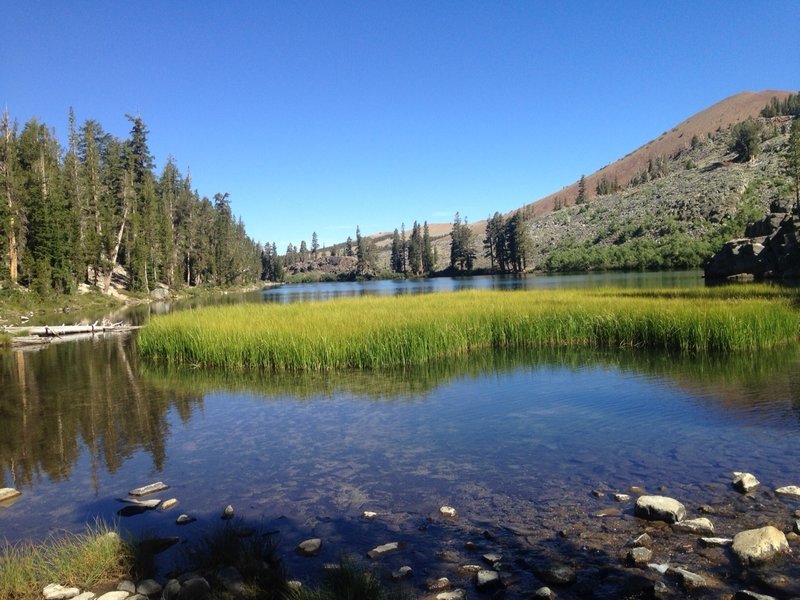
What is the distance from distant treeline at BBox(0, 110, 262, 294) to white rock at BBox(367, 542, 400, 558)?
53.8m

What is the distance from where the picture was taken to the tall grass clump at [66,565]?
605 centimetres

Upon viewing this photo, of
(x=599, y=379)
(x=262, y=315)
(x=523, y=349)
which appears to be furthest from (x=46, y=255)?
(x=599, y=379)

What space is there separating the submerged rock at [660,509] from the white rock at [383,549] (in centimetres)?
337

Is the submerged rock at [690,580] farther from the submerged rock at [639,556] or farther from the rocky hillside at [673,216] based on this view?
the rocky hillside at [673,216]

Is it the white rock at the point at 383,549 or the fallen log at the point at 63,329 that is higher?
the fallen log at the point at 63,329

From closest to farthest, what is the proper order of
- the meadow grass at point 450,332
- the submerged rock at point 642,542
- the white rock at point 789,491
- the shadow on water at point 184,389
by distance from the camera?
1. the submerged rock at point 642,542
2. the white rock at point 789,491
3. the shadow on water at point 184,389
4. the meadow grass at point 450,332

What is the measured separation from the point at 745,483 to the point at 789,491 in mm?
548

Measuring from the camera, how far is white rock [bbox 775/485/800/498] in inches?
322

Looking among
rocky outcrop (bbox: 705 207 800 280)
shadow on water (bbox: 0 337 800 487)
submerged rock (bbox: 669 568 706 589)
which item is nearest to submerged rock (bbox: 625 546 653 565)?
submerged rock (bbox: 669 568 706 589)

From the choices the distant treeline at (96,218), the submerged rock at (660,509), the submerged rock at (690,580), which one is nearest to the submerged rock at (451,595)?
the submerged rock at (690,580)

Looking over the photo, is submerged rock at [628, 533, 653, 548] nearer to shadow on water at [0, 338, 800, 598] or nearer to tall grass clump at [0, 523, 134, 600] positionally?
shadow on water at [0, 338, 800, 598]

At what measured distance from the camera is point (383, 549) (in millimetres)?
7102

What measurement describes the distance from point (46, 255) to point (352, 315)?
41844 millimetres

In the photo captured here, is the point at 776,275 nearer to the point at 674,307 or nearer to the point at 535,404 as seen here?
the point at 674,307
